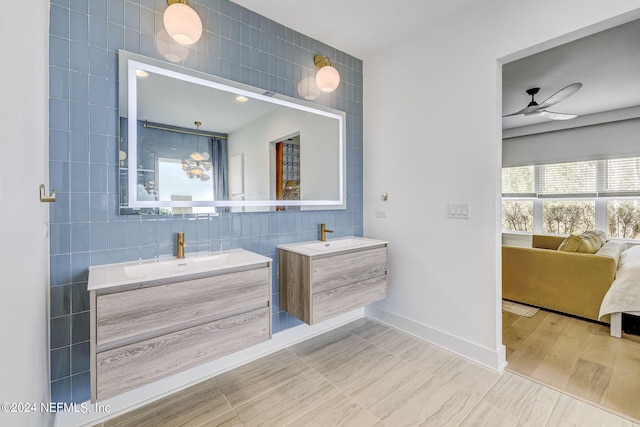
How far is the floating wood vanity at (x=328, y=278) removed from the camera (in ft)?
6.66

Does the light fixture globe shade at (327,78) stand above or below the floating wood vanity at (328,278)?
above

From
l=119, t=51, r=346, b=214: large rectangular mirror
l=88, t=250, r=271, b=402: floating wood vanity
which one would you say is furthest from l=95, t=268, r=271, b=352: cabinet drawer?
l=119, t=51, r=346, b=214: large rectangular mirror

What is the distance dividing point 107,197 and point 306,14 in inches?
73.2

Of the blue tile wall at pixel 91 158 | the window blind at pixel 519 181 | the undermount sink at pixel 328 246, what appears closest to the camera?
the blue tile wall at pixel 91 158

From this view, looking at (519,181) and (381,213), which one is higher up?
(519,181)

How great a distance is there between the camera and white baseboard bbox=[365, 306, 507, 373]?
203cm

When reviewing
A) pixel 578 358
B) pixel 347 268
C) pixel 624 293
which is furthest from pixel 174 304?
pixel 624 293

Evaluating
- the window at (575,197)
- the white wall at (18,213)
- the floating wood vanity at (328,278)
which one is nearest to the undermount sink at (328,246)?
the floating wood vanity at (328,278)

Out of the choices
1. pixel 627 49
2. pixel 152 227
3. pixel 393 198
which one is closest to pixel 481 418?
pixel 393 198

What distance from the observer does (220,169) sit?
2.01 m

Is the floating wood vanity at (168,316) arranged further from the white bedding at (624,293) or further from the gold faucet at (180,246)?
the white bedding at (624,293)

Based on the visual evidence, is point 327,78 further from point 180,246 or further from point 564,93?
point 564,93

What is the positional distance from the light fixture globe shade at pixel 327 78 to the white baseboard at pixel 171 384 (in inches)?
79.1

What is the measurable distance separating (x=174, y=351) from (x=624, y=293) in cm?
344
